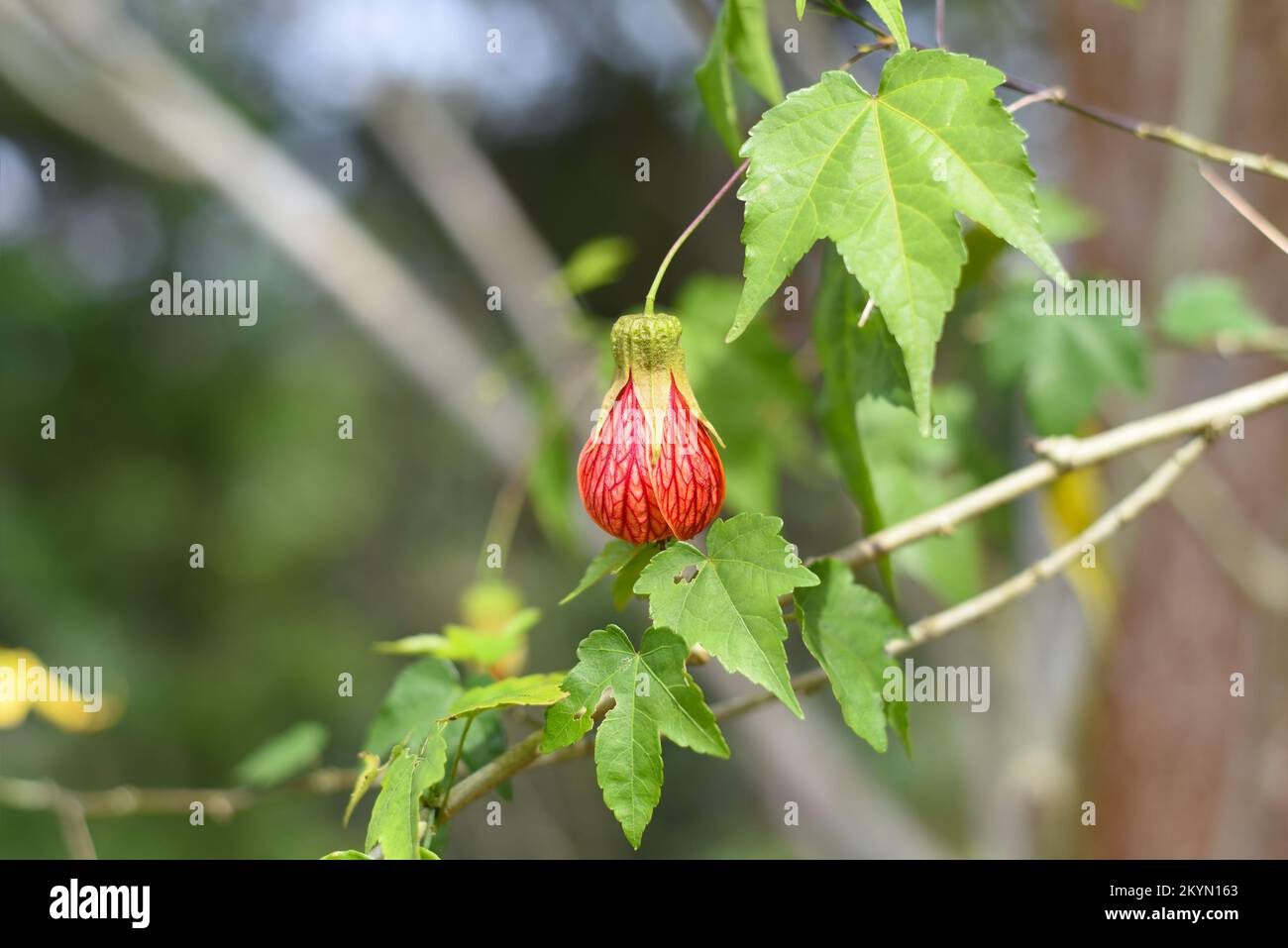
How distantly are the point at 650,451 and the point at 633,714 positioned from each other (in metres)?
0.12

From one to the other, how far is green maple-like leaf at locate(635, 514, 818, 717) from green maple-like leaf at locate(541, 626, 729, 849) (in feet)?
0.05

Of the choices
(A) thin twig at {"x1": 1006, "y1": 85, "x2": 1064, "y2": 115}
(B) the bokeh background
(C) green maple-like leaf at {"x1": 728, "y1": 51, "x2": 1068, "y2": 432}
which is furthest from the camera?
(B) the bokeh background

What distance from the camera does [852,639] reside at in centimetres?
55

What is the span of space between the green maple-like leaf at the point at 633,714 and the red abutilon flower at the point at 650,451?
0.18 feet

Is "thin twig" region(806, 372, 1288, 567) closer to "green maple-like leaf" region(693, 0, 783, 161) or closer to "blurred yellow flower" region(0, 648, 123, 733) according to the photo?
"green maple-like leaf" region(693, 0, 783, 161)

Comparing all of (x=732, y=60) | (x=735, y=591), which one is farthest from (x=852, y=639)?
(x=732, y=60)

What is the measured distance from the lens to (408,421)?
4738mm

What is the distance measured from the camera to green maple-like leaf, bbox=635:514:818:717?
0.45 metres

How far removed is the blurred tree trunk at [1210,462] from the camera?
1.57 meters

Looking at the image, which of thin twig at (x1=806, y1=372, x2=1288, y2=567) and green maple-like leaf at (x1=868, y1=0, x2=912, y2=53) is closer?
green maple-like leaf at (x1=868, y1=0, x2=912, y2=53)

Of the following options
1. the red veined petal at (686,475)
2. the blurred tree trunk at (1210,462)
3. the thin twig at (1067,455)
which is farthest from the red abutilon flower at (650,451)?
the blurred tree trunk at (1210,462)

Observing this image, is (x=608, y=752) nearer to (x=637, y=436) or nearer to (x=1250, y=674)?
(x=637, y=436)

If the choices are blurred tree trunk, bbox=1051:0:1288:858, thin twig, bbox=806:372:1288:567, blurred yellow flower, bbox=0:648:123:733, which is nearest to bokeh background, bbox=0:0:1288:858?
blurred tree trunk, bbox=1051:0:1288:858
